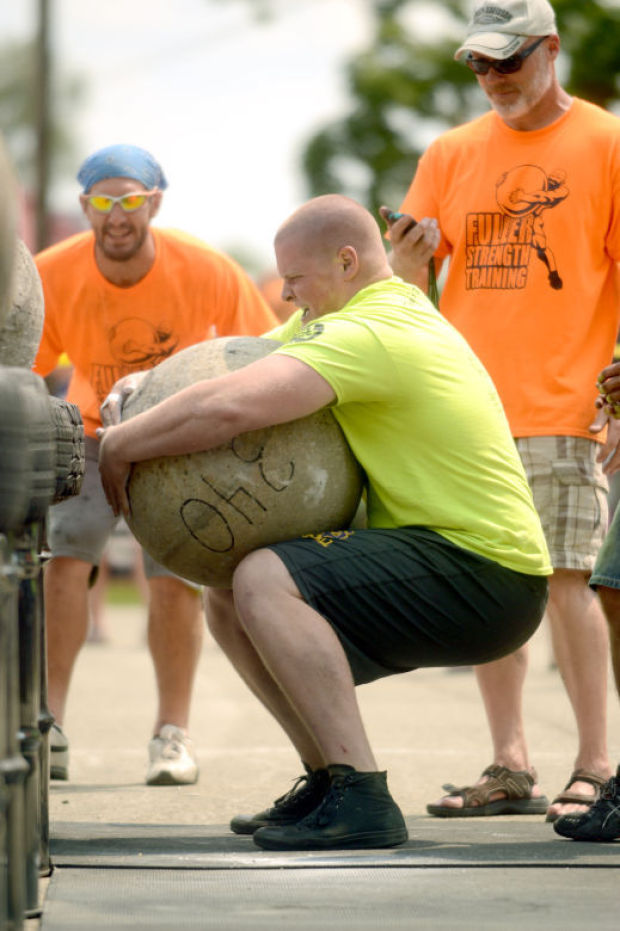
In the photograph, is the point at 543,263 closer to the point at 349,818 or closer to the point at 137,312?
the point at 137,312

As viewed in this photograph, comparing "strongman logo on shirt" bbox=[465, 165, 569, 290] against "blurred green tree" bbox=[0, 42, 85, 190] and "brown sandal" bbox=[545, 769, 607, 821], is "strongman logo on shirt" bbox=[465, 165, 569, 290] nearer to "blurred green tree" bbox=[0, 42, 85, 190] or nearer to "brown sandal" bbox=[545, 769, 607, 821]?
"brown sandal" bbox=[545, 769, 607, 821]

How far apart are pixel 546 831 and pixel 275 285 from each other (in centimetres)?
573

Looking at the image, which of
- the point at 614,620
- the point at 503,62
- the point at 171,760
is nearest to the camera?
the point at 614,620

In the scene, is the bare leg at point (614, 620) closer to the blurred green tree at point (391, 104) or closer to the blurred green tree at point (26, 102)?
the blurred green tree at point (391, 104)

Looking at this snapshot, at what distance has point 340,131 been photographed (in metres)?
46.5

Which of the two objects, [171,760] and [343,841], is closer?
[343,841]

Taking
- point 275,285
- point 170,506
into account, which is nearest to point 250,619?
point 170,506

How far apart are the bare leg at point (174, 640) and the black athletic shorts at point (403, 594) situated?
1.92m

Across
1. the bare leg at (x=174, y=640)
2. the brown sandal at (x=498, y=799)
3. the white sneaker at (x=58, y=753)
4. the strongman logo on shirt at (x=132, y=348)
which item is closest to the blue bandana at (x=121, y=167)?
the strongman logo on shirt at (x=132, y=348)

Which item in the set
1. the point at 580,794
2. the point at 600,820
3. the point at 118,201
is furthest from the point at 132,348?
the point at 600,820

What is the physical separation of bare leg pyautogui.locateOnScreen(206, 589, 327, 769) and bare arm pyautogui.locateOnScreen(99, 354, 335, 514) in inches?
21.3

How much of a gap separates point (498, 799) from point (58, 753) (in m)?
1.66

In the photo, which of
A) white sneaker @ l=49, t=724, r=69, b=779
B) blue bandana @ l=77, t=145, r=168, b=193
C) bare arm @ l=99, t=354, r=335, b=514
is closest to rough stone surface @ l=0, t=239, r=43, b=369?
bare arm @ l=99, t=354, r=335, b=514

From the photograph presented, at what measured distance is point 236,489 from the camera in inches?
164
